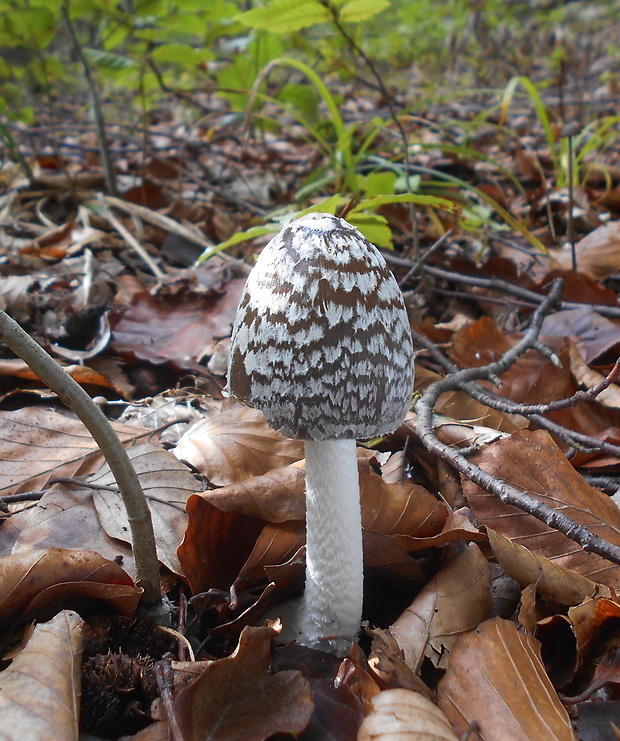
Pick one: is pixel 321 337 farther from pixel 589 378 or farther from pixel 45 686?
pixel 589 378

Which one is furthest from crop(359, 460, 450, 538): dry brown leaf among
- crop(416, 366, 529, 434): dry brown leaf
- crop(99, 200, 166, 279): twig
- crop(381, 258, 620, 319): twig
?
crop(99, 200, 166, 279): twig

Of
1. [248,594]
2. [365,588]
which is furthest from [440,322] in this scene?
[248,594]

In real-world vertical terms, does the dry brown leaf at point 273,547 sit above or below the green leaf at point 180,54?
below

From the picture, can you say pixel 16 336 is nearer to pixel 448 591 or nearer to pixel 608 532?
pixel 448 591

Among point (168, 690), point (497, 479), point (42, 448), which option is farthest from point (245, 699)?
point (42, 448)

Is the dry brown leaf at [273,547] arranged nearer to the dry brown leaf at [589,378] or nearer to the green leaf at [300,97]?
the dry brown leaf at [589,378]

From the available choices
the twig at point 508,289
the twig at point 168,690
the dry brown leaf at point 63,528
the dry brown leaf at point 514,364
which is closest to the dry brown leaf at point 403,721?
the twig at point 168,690
